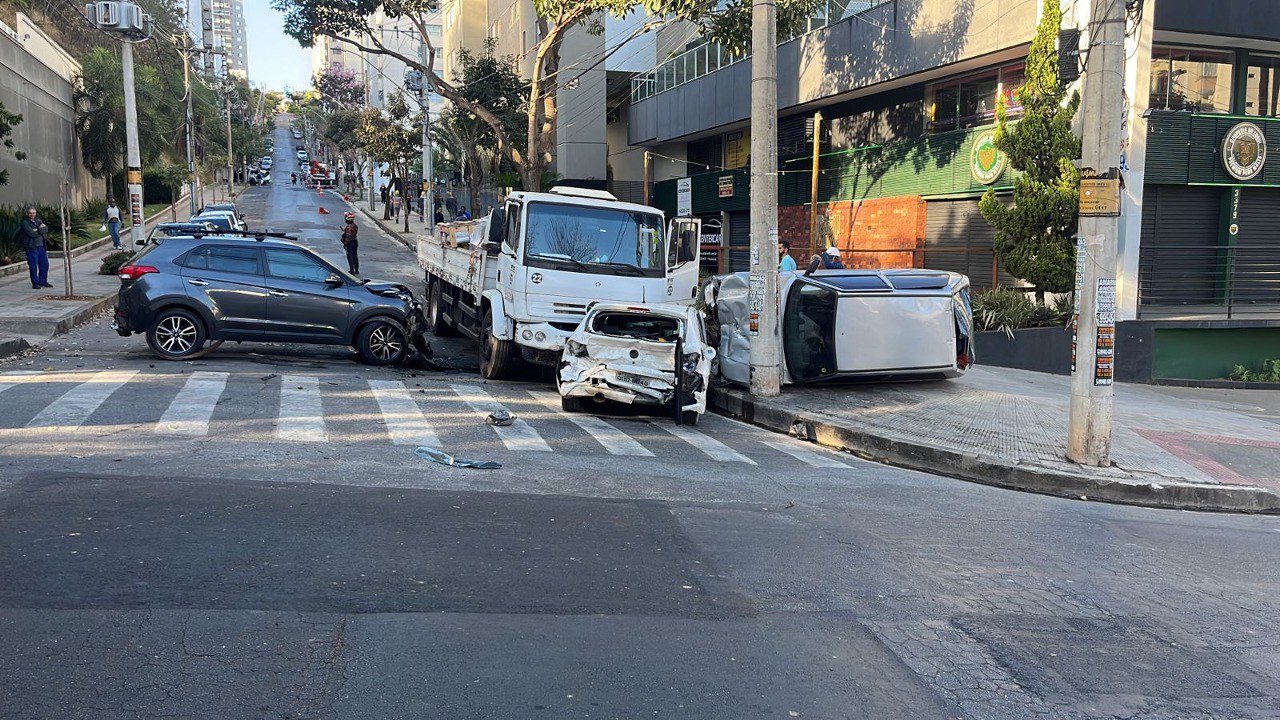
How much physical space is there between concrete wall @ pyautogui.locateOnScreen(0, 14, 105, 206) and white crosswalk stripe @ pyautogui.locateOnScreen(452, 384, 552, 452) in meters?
25.4

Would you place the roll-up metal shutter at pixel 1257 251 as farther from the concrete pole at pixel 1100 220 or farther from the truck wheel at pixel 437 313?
the truck wheel at pixel 437 313

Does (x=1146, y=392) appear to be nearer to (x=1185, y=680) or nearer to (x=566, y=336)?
(x=566, y=336)

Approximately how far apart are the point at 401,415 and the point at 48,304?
11.7 m

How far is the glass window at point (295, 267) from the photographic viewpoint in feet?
46.1

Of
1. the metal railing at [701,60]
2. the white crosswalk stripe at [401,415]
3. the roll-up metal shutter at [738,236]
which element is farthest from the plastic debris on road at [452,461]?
the roll-up metal shutter at [738,236]

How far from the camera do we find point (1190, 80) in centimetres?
1925

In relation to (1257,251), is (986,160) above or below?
above

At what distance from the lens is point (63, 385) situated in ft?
36.4

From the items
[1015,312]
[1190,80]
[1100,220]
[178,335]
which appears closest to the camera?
[1100,220]

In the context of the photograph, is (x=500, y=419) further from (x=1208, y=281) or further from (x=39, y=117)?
(x=39, y=117)

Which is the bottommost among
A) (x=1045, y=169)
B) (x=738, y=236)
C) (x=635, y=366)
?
(x=635, y=366)

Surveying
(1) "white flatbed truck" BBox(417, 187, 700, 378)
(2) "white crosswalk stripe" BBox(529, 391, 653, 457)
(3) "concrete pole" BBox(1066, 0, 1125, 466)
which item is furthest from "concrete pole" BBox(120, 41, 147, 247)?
(3) "concrete pole" BBox(1066, 0, 1125, 466)

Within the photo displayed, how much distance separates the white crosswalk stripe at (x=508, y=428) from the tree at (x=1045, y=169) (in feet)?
35.9

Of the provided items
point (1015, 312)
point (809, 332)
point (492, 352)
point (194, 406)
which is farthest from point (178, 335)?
point (1015, 312)
